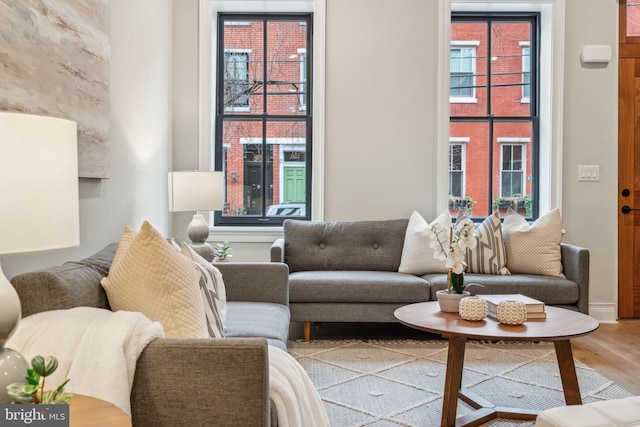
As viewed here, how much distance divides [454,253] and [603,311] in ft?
8.48

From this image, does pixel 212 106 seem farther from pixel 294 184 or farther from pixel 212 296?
pixel 212 296

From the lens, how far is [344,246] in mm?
4332

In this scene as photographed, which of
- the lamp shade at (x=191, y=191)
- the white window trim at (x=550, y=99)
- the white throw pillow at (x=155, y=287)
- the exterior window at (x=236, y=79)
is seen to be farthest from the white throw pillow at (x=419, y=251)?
the white throw pillow at (x=155, y=287)

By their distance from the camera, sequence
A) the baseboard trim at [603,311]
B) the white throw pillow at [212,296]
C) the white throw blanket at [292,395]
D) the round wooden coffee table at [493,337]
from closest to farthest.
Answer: the white throw blanket at [292,395], the white throw pillow at [212,296], the round wooden coffee table at [493,337], the baseboard trim at [603,311]

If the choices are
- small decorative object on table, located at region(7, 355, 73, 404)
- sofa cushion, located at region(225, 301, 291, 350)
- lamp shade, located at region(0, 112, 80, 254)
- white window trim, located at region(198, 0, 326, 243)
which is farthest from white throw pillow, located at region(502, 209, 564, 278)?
small decorative object on table, located at region(7, 355, 73, 404)

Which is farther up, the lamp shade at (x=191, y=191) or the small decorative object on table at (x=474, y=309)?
the lamp shade at (x=191, y=191)

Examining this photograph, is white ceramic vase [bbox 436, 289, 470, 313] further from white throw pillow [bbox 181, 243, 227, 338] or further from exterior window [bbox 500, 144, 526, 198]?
exterior window [bbox 500, 144, 526, 198]

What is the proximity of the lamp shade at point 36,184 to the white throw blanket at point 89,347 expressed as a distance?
330 millimetres

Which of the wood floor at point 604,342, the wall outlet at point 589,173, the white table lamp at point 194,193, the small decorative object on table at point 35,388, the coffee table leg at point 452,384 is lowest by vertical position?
the wood floor at point 604,342

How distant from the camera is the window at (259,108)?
4.88m

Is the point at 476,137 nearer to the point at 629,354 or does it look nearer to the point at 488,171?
the point at 488,171

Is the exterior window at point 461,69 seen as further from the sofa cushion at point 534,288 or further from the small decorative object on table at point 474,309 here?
the small decorative object on table at point 474,309

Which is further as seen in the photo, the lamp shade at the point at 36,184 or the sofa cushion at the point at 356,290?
the sofa cushion at the point at 356,290

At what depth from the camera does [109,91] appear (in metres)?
3.04
